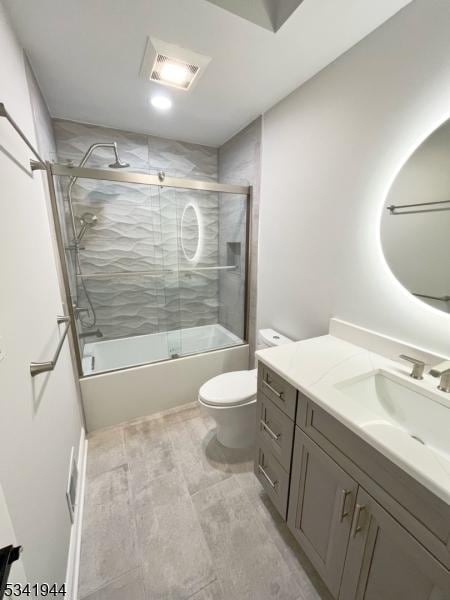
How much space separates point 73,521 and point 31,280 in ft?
4.00

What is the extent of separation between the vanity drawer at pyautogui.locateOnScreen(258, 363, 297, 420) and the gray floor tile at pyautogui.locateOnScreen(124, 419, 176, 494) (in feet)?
3.06

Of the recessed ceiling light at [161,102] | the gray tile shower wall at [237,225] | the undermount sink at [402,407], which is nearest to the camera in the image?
the undermount sink at [402,407]

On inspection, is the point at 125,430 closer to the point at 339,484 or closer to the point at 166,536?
the point at 166,536

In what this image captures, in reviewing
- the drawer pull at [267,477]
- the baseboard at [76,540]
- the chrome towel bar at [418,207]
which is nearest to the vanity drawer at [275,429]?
the drawer pull at [267,477]

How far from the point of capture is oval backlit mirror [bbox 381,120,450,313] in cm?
105

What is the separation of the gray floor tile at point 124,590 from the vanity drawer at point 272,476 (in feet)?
2.25

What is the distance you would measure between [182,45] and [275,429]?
205cm

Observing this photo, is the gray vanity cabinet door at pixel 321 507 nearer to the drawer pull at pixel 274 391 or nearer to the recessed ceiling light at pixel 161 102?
the drawer pull at pixel 274 391

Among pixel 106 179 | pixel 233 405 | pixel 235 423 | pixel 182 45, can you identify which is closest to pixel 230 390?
pixel 233 405

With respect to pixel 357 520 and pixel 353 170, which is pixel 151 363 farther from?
pixel 353 170

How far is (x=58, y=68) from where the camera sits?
1.48 metres

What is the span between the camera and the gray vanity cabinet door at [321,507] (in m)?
0.87

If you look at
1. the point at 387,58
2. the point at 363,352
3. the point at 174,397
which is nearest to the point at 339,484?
the point at 363,352

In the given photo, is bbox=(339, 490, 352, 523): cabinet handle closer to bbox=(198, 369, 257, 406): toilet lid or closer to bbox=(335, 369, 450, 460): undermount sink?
bbox=(335, 369, 450, 460): undermount sink
